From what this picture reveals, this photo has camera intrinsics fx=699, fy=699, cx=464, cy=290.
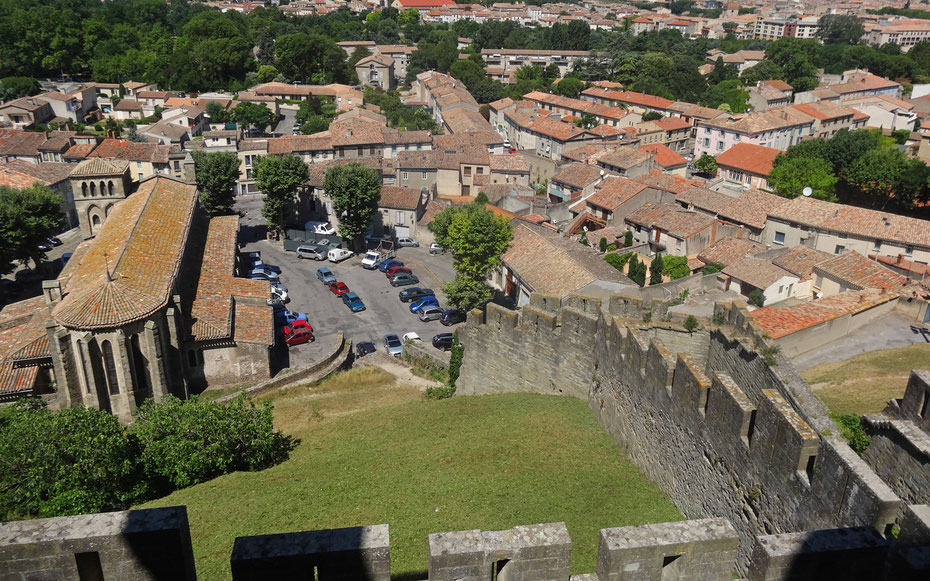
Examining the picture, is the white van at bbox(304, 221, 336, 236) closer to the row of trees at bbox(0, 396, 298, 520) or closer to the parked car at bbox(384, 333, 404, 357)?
the parked car at bbox(384, 333, 404, 357)

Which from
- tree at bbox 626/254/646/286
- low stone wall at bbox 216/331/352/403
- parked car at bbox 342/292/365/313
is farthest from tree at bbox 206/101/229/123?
low stone wall at bbox 216/331/352/403

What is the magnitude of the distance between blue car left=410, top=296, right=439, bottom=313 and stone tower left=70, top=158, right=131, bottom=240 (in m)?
23.8

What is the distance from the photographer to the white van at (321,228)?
64.4 metres

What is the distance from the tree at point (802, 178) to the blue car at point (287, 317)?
51.0 m

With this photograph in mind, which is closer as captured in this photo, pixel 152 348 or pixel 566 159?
pixel 152 348

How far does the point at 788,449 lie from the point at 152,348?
29223 millimetres

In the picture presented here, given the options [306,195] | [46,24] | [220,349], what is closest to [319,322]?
[220,349]

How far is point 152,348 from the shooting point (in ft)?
107

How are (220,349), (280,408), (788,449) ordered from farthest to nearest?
(220,349) < (280,408) < (788,449)

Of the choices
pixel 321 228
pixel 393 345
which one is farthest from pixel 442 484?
pixel 321 228

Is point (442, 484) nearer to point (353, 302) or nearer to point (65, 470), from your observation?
point (65, 470)

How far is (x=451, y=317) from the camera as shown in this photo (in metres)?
47.7

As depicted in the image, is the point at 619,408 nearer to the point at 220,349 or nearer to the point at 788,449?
the point at 788,449

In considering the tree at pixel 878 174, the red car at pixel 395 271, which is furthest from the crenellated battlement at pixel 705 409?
the tree at pixel 878 174
